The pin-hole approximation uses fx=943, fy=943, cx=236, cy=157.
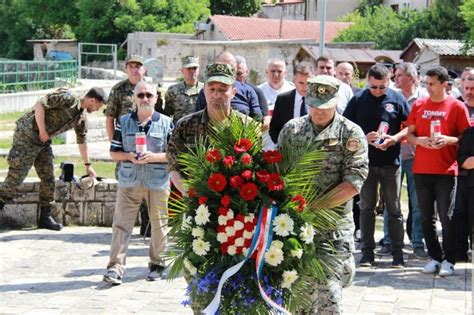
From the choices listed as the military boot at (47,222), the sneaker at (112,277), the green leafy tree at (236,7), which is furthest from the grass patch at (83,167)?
the green leafy tree at (236,7)

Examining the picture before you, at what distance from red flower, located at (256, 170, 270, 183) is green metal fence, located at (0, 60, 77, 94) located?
93.5ft

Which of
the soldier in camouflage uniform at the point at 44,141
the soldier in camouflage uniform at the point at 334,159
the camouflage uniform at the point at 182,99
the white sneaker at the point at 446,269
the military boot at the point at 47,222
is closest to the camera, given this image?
the soldier in camouflage uniform at the point at 334,159

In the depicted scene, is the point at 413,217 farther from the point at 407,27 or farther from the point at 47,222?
the point at 407,27

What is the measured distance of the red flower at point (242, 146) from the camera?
544 cm

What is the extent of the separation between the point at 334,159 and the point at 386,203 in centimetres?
391

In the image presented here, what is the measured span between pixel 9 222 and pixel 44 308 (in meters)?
3.80

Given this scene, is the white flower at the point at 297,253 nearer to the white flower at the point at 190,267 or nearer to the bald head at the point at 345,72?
the white flower at the point at 190,267

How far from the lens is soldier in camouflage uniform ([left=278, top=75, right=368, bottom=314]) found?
591cm

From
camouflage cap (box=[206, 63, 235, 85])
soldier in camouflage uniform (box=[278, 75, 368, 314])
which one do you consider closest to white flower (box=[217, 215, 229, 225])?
soldier in camouflage uniform (box=[278, 75, 368, 314])

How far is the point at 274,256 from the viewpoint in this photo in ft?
17.4

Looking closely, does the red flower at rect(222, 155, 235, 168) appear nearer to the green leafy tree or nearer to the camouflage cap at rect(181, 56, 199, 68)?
the camouflage cap at rect(181, 56, 199, 68)

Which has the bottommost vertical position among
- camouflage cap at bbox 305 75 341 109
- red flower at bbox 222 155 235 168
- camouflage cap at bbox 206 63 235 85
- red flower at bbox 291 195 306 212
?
red flower at bbox 291 195 306 212

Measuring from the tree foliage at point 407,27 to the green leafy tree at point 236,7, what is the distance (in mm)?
17711

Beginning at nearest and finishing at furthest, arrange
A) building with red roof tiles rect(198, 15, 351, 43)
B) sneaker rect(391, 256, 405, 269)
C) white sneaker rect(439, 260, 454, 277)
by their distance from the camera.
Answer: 1. white sneaker rect(439, 260, 454, 277)
2. sneaker rect(391, 256, 405, 269)
3. building with red roof tiles rect(198, 15, 351, 43)
